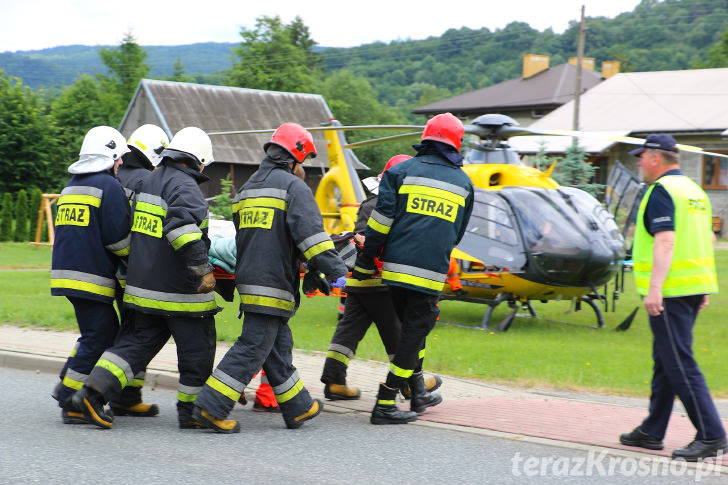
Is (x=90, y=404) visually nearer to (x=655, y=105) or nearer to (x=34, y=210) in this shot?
(x=34, y=210)

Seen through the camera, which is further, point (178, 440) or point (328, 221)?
point (328, 221)

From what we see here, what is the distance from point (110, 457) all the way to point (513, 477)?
8.16 feet

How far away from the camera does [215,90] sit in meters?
43.0

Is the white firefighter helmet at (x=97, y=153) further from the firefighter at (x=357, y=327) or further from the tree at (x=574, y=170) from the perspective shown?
the tree at (x=574, y=170)

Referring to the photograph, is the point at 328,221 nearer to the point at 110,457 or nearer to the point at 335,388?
the point at 335,388

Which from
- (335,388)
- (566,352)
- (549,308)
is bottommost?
(549,308)

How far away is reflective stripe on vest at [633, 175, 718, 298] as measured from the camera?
18.4ft

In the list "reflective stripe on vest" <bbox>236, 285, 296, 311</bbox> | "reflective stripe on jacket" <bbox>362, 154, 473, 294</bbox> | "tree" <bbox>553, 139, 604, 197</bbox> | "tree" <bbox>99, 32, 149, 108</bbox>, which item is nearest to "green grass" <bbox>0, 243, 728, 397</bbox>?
"reflective stripe on jacket" <bbox>362, 154, 473, 294</bbox>

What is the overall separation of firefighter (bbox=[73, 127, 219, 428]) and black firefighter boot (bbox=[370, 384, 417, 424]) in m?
1.29

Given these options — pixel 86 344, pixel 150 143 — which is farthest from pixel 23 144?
pixel 86 344

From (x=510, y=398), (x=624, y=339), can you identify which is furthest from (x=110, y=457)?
(x=624, y=339)

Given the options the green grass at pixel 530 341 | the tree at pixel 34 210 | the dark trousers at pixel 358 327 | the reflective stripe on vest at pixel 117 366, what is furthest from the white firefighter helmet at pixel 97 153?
the tree at pixel 34 210

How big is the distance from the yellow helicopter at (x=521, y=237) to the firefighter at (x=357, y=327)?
4.72 m

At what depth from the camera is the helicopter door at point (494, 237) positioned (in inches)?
476
